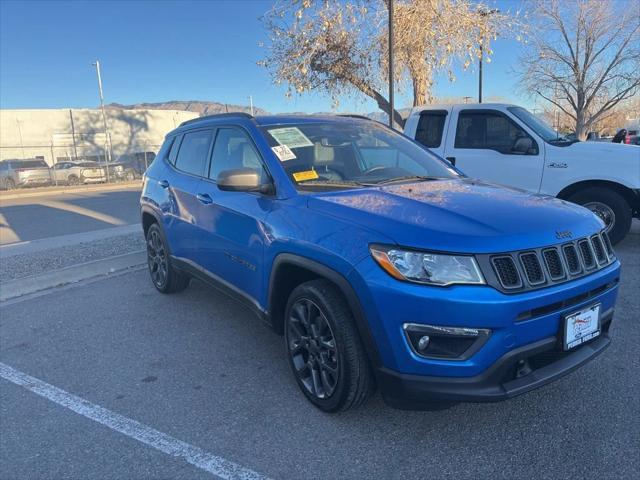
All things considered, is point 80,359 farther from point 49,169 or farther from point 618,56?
point 618,56

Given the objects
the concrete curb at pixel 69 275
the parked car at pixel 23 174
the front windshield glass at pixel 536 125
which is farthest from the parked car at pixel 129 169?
the front windshield glass at pixel 536 125

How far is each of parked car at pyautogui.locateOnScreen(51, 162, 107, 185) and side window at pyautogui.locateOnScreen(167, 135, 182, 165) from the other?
24.1 m

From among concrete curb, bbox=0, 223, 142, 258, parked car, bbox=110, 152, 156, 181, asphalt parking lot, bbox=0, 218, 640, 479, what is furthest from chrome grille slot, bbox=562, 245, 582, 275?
parked car, bbox=110, 152, 156, 181

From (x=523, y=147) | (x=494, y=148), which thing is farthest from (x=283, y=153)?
(x=494, y=148)

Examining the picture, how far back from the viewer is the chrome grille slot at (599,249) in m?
2.80

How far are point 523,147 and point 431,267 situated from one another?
4958 millimetres

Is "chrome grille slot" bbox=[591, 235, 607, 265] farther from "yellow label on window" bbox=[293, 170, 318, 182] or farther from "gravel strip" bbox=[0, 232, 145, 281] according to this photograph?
"gravel strip" bbox=[0, 232, 145, 281]

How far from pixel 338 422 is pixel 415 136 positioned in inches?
222

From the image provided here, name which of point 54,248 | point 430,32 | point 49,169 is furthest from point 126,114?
point 54,248

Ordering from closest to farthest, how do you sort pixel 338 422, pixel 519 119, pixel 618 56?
pixel 338 422 < pixel 519 119 < pixel 618 56

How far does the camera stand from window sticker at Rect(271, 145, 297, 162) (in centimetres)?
342

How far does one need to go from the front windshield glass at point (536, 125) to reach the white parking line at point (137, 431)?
5.98m

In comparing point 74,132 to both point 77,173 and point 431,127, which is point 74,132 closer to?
point 77,173

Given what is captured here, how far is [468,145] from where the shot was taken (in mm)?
7250
